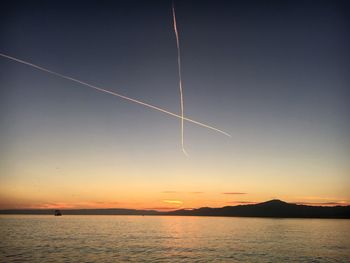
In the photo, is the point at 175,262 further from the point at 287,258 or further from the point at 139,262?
the point at 287,258

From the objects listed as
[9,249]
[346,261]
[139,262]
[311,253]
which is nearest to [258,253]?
[311,253]

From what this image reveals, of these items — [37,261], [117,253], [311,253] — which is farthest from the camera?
[311,253]

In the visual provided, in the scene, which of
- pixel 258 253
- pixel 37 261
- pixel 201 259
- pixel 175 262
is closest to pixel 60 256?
pixel 37 261

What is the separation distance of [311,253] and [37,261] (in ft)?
151

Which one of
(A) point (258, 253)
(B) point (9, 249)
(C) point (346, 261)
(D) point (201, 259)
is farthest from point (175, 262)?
(B) point (9, 249)

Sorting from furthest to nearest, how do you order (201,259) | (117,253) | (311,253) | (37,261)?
1. (311,253)
2. (117,253)
3. (201,259)
4. (37,261)

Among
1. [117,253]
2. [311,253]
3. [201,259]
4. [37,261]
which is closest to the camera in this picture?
[37,261]

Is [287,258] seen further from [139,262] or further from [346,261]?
[139,262]

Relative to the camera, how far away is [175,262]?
54.2 m

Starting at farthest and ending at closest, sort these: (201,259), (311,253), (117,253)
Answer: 1. (311,253)
2. (117,253)
3. (201,259)

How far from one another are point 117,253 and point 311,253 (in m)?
34.1

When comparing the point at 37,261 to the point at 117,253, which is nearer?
the point at 37,261

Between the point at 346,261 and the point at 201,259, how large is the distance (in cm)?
2159

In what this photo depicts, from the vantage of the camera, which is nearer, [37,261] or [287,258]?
[37,261]
